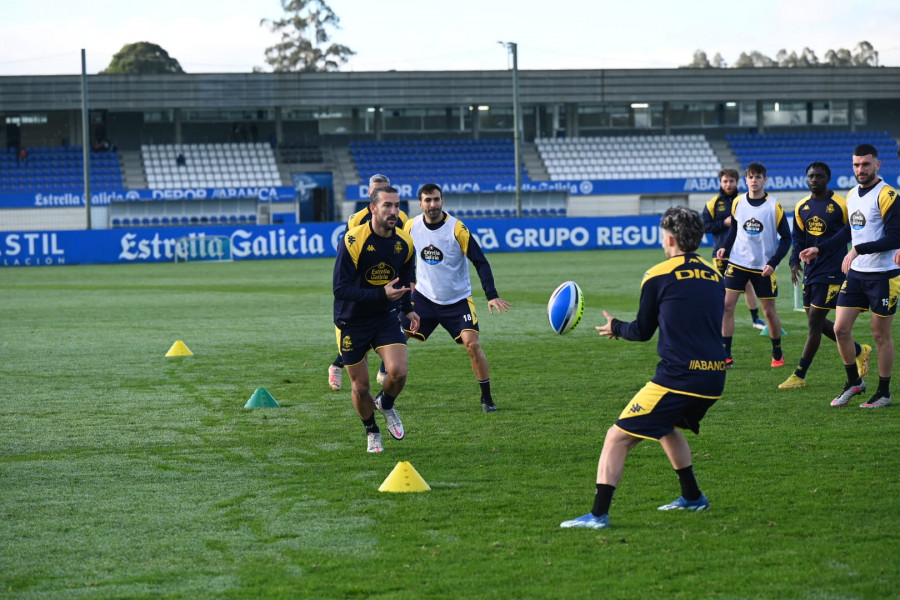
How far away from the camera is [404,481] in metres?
6.77

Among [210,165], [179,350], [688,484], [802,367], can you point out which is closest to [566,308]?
[688,484]

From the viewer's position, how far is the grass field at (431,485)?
16.8ft

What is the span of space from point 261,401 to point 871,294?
537 centimetres

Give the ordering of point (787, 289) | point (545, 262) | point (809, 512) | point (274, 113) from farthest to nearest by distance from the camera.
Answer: point (274, 113), point (545, 262), point (787, 289), point (809, 512)

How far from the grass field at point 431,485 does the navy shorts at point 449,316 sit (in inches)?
26.4

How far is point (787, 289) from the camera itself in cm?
2231

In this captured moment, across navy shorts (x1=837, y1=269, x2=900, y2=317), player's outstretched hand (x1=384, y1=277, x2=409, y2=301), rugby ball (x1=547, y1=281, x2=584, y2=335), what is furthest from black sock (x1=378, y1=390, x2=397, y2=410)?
navy shorts (x1=837, y1=269, x2=900, y2=317)

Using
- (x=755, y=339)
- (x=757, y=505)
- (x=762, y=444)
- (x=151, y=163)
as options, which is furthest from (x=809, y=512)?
(x=151, y=163)

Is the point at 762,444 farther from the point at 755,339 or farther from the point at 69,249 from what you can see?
the point at 69,249

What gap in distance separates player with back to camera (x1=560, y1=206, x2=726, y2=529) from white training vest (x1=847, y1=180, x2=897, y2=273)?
13.2ft

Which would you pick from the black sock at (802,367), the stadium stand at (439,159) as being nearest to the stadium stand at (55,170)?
the stadium stand at (439,159)

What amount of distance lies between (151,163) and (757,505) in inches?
2029

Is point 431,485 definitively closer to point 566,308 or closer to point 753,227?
point 566,308

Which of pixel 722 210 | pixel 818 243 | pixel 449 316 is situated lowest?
pixel 449 316
